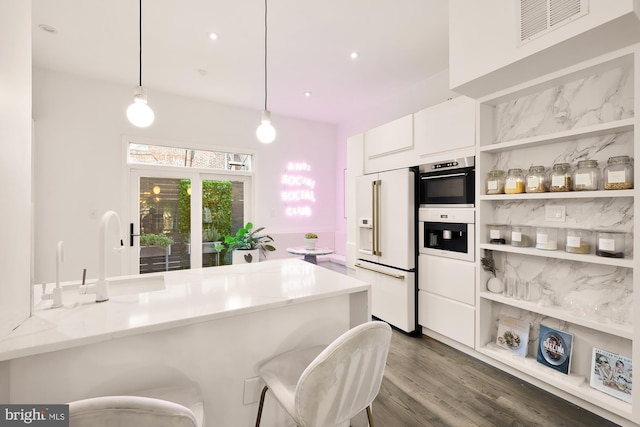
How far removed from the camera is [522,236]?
Answer: 2.16 meters

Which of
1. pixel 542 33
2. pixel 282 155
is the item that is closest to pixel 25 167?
pixel 542 33

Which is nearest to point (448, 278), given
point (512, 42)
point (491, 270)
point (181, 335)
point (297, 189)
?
point (491, 270)

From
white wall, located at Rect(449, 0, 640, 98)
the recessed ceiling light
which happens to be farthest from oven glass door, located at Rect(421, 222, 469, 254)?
the recessed ceiling light

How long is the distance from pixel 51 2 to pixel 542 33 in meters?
3.45

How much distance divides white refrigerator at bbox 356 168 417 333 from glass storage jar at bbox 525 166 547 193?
97 cm

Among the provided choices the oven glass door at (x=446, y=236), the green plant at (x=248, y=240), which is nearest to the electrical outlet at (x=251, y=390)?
the oven glass door at (x=446, y=236)

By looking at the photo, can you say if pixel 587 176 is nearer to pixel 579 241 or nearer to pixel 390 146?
pixel 579 241

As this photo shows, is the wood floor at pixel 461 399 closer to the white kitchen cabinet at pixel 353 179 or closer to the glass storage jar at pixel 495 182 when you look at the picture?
the glass storage jar at pixel 495 182

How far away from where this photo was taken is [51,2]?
2.28m

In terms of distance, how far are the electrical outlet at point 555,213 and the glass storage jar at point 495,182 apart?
0.32 metres

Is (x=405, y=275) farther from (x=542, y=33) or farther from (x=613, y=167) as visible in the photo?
(x=542, y=33)

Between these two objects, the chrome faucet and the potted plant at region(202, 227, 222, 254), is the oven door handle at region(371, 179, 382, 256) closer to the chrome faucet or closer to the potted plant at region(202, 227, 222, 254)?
the chrome faucet

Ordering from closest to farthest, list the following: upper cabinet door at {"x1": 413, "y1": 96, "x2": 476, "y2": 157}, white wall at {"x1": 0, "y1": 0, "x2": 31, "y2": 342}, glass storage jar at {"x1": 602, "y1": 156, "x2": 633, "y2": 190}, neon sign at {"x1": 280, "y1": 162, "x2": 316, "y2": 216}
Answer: white wall at {"x1": 0, "y1": 0, "x2": 31, "y2": 342}, glass storage jar at {"x1": 602, "y1": 156, "x2": 633, "y2": 190}, upper cabinet door at {"x1": 413, "y1": 96, "x2": 476, "y2": 157}, neon sign at {"x1": 280, "y1": 162, "x2": 316, "y2": 216}

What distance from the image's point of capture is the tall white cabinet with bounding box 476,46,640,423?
171 cm
